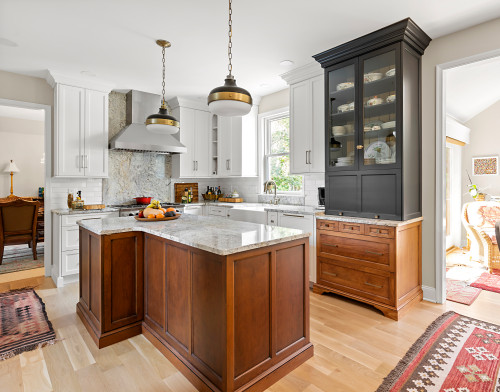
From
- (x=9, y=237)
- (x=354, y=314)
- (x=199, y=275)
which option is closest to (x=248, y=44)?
(x=199, y=275)

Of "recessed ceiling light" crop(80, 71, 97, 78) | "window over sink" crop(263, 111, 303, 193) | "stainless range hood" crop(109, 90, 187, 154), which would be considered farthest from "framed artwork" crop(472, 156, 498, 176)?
"recessed ceiling light" crop(80, 71, 97, 78)

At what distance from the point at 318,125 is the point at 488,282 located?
293 cm

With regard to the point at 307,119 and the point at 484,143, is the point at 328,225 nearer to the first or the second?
the point at 307,119

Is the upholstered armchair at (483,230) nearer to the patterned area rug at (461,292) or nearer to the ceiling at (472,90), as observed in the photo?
the patterned area rug at (461,292)

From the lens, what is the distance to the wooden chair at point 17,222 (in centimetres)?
474

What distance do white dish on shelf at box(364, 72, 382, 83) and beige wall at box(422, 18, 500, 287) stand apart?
57cm

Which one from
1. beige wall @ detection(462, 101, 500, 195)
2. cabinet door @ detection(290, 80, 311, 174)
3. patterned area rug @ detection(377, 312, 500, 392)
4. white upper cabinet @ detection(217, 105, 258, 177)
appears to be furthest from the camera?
beige wall @ detection(462, 101, 500, 195)

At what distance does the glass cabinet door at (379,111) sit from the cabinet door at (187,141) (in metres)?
3.13

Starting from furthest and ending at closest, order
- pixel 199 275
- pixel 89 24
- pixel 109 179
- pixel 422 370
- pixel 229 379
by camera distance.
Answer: pixel 109 179 < pixel 89 24 < pixel 422 370 < pixel 199 275 < pixel 229 379

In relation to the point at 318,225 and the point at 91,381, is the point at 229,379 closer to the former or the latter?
the point at 91,381

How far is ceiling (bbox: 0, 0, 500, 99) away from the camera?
8.21 ft

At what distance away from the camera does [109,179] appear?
15.6 feet

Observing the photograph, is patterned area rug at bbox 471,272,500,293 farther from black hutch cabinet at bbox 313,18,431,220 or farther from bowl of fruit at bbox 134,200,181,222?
bowl of fruit at bbox 134,200,181,222

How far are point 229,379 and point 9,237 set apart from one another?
198 inches
